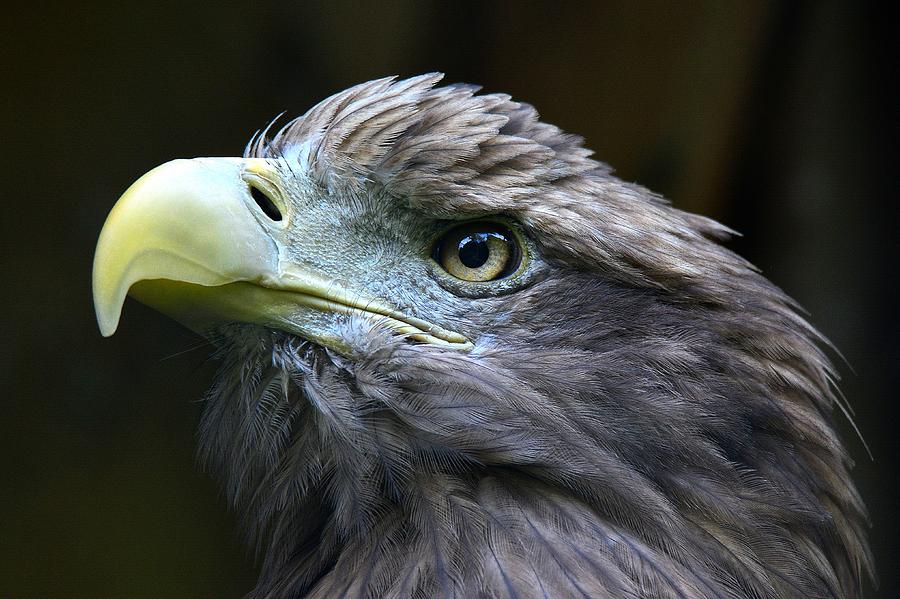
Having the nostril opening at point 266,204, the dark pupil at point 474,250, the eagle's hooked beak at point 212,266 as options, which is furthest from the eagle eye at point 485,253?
the nostril opening at point 266,204

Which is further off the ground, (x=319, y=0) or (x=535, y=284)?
(x=319, y=0)

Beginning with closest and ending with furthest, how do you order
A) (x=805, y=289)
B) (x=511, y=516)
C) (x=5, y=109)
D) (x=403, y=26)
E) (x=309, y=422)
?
(x=511, y=516), (x=309, y=422), (x=5, y=109), (x=403, y=26), (x=805, y=289)

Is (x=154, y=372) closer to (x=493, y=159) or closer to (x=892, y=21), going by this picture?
(x=493, y=159)

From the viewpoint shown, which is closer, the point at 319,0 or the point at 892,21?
the point at 319,0

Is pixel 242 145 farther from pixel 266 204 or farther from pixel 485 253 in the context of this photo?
pixel 485 253

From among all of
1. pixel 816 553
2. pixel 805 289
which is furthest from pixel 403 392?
pixel 805 289

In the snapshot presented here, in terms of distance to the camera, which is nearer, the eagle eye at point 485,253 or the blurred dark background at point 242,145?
the eagle eye at point 485,253

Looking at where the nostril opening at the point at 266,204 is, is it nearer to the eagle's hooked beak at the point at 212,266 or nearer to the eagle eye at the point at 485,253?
the eagle's hooked beak at the point at 212,266

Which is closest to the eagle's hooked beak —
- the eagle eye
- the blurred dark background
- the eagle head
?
the eagle head
